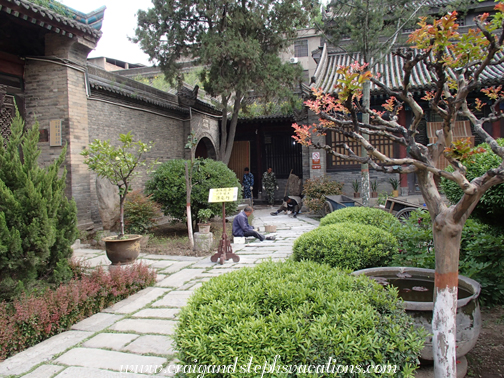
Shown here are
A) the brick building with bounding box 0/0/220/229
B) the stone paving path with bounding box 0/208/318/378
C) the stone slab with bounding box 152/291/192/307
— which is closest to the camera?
the stone paving path with bounding box 0/208/318/378

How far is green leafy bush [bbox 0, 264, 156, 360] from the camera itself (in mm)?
3139

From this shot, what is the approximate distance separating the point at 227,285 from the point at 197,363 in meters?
0.61

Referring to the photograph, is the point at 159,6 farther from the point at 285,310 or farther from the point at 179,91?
the point at 285,310

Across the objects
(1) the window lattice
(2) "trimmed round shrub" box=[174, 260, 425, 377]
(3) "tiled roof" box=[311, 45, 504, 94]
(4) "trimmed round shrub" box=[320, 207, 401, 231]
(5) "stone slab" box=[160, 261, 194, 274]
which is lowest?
(5) "stone slab" box=[160, 261, 194, 274]

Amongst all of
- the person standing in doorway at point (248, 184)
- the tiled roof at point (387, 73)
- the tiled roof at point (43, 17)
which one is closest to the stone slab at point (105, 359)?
the tiled roof at point (43, 17)

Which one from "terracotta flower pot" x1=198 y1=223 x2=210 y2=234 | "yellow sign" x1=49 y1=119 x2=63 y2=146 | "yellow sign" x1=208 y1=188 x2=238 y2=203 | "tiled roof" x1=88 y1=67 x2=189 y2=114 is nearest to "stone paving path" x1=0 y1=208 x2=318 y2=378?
"yellow sign" x1=208 y1=188 x2=238 y2=203

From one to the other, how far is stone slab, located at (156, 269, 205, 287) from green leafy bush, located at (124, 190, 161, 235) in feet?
9.02

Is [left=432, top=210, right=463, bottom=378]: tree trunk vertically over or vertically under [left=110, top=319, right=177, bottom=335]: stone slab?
over

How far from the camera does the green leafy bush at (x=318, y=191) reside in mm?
12047

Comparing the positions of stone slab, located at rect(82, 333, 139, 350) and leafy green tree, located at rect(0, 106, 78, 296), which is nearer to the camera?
stone slab, located at rect(82, 333, 139, 350)

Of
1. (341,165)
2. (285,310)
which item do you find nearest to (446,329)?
(285,310)

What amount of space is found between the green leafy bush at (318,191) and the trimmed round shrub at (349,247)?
7502 millimetres

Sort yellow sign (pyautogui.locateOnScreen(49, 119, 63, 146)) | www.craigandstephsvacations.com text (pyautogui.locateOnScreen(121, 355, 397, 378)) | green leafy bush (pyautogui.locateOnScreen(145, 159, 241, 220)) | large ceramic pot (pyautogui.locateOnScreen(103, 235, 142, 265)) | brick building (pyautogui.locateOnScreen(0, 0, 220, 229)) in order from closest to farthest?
1. www.craigandstephsvacations.com text (pyautogui.locateOnScreen(121, 355, 397, 378))
2. large ceramic pot (pyautogui.locateOnScreen(103, 235, 142, 265))
3. brick building (pyautogui.locateOnScreen(0, 0, 220, 229))
4. yellow sign (pyautogui.locateOnScreen(49, 119, 63, 146))
5. green leafy bush (pyautogui.locateOnScreen(145, 159, 241, 220))

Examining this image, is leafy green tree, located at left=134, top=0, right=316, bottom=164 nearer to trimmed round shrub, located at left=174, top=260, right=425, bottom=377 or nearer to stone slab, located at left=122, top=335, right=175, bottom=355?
stone slab, located at left=122, top=335, right=175, bottom=355
